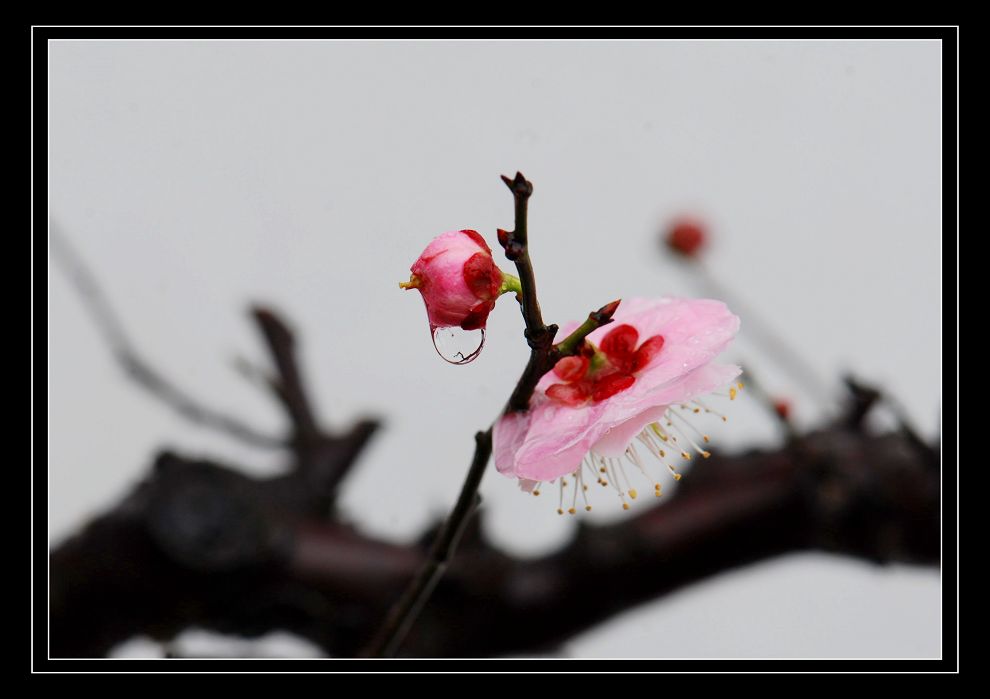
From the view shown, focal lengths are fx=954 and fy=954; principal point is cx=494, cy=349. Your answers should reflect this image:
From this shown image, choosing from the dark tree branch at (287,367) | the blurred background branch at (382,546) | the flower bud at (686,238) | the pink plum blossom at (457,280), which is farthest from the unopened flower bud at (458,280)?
the flower bud at (686,238)

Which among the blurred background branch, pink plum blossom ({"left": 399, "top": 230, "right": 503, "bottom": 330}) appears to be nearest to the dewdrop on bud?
pink plum blossom ({"left": 399, "top": 230, "right": 503, "bottom": 330})

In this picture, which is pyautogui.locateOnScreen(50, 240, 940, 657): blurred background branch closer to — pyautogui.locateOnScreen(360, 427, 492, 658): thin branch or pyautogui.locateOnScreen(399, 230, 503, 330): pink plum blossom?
pyautogui.locateOnScreen(360, 427, 492, 658): thin branch

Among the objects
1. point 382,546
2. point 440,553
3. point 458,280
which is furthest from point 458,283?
point 382,546

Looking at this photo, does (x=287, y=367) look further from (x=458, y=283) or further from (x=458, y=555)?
(x=458, y=283)

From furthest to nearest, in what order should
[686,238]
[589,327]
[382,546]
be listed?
[686,238] → [382,546] → [589,327]
